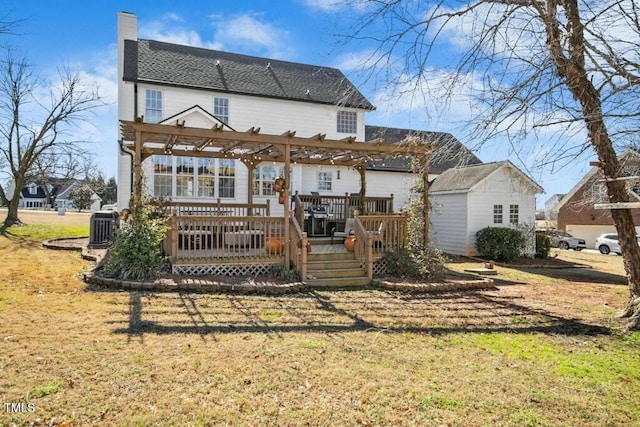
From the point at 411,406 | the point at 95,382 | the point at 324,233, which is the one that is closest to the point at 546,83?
the point at 411,406

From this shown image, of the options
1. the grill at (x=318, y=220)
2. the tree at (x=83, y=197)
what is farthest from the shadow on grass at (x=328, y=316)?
the tree at (x=83, y=197)

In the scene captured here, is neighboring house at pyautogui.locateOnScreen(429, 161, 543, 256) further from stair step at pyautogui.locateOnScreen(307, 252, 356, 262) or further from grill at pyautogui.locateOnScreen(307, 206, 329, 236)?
stair step at pyautogui.locateOnScreen(307, 252, 356, 262)

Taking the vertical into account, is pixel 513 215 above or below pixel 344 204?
below

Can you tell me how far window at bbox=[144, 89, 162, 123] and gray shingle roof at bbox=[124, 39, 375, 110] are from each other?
0.51m

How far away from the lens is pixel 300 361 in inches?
180

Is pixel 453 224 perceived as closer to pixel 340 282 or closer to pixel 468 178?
pixel 468 178

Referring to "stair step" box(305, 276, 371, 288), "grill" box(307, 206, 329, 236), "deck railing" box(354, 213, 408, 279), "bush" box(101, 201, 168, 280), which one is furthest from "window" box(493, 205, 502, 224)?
"bush" box(101, 201, 168, 280)

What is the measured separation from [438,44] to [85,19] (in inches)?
339

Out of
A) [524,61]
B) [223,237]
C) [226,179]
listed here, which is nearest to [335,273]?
[223,237]

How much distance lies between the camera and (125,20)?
59.4 ft

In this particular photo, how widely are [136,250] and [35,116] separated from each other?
19556 millimetres

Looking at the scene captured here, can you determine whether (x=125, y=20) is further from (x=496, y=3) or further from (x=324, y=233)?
(x=496, y=3)

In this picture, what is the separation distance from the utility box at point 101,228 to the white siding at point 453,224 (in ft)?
43.7

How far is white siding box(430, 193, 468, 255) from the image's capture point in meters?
18.8
